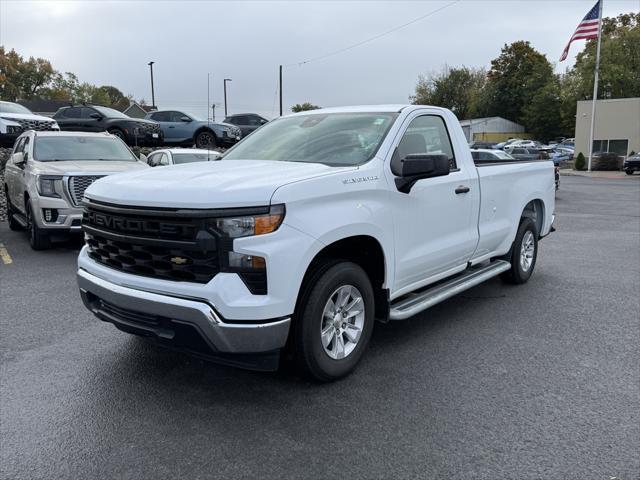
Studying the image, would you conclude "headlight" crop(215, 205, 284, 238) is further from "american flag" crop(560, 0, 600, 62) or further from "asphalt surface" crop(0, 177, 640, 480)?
"american flag" crop(560, 0, 600, 62)

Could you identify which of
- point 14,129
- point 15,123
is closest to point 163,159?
point 14,129

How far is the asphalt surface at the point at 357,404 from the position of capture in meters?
2.92

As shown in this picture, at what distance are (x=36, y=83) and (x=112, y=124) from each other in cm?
7284

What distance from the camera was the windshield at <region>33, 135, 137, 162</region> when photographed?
926 centimetres

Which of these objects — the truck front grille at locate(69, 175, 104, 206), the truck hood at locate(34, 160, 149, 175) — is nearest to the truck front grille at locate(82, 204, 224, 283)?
the truck hood at locate(34, 160, 149, 175)

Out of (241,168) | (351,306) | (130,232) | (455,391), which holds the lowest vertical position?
(455,391)

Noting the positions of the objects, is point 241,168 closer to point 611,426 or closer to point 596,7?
point 611,426

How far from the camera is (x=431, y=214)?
4.57 metres

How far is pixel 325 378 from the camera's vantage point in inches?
148

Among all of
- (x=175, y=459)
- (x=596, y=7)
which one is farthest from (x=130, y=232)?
(x=596, y=7)

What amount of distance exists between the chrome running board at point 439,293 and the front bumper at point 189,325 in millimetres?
A: 1300

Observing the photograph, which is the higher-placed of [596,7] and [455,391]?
[596,7]

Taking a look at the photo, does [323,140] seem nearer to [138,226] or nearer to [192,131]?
[138,226]

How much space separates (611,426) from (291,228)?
7.43ft
